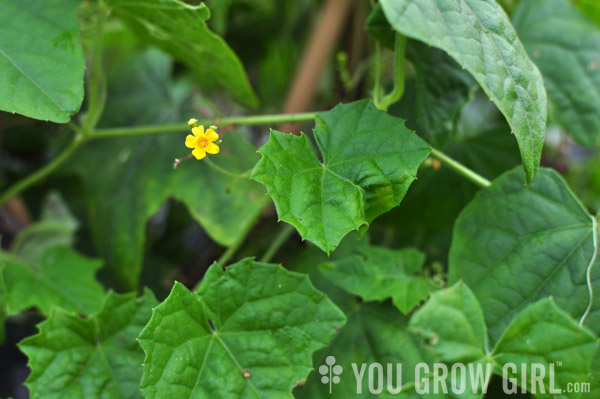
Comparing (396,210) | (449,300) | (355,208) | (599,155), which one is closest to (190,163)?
(396,210)

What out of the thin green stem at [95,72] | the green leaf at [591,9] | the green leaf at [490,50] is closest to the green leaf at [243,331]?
the green leaf at [490,50]

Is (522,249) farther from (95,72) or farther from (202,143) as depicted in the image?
(95,72)

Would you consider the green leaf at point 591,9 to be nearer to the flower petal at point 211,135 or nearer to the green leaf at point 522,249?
the green leaf at point 522,249

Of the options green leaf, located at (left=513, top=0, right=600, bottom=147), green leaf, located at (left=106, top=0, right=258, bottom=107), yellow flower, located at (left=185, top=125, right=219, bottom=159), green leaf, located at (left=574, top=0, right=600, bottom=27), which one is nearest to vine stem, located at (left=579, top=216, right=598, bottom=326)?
green leaf, located at (left=513, top=0, right=600, bottom=147)

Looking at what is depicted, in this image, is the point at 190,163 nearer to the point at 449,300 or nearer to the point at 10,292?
the point at 10,292

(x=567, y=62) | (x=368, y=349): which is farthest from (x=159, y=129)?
(x=567, y=62)
